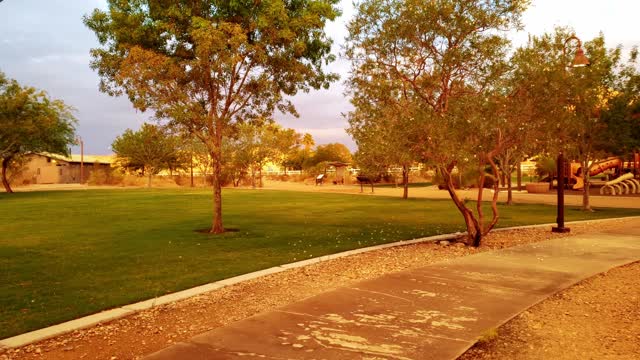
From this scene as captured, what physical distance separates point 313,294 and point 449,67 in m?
7.34

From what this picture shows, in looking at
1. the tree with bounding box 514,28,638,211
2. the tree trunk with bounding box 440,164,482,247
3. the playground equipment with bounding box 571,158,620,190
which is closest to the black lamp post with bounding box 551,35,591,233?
the tree with bounding box 514,28,638,211

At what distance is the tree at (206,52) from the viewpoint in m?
12.7

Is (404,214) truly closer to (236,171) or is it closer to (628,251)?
(628,251)

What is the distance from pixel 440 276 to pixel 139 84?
9.37 m

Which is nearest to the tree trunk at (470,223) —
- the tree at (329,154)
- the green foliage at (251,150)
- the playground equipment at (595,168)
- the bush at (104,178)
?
the playground equipment at (595,168)

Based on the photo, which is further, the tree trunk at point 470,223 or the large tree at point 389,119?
the tree trunk at point 470,223

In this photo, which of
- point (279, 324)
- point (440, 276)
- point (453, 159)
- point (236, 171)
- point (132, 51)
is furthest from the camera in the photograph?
point (236, 171)

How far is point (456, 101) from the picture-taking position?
1151 centimetres

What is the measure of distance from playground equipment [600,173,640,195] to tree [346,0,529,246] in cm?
2615

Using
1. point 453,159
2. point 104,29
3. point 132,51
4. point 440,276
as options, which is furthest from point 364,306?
point 104,29

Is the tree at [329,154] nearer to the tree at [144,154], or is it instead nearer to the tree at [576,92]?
the tree at [144,154]

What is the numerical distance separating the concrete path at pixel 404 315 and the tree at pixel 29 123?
37.1 m

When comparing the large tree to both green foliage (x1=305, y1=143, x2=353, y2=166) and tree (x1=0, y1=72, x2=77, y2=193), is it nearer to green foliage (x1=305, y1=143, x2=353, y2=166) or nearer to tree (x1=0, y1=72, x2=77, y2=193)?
tree (x1=0, y1=72, x2=77, y2=193)

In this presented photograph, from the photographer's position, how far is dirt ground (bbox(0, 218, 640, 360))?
5.05m
